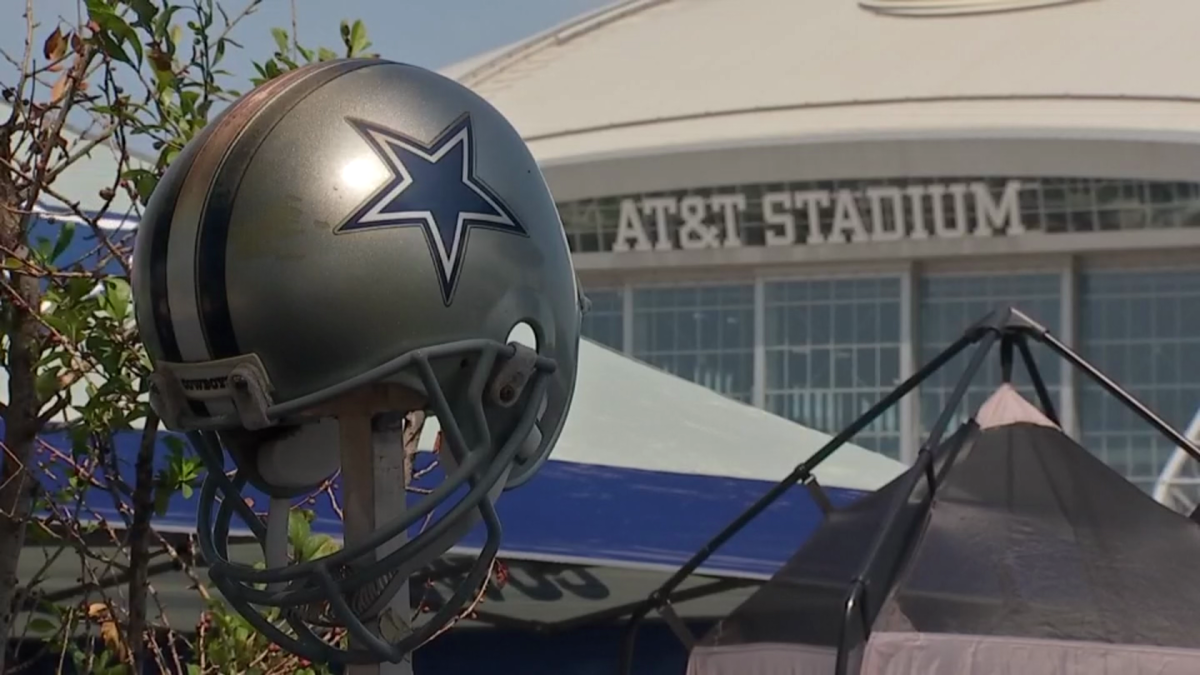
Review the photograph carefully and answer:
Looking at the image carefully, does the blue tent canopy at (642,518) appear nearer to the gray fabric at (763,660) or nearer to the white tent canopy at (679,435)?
the white tent canopy at (679,435)

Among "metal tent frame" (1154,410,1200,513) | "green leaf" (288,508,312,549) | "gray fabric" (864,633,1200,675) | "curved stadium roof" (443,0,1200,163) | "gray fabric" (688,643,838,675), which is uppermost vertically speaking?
"curved stadium roof" (443,0,1200,163)

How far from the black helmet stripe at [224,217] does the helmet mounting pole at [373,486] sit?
8.8 inches

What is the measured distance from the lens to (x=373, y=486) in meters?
2.40

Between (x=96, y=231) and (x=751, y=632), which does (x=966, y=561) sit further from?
(x=96, y=231)

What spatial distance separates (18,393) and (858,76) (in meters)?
20.4

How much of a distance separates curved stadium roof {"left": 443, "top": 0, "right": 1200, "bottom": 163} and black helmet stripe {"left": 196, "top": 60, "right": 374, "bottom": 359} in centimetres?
1920

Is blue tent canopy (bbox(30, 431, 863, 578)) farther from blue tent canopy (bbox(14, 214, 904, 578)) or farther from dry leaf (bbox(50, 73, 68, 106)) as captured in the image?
dry leaf (bbox(50, 73, 68, 106))

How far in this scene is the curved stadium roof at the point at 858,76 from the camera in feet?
70.0

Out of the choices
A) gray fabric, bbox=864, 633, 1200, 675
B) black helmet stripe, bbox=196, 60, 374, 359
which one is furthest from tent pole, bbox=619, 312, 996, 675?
black helmet stripe, bbox=196, 60, 374, 359

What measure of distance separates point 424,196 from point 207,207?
0.26 meters

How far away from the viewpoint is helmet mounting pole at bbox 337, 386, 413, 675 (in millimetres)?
2385

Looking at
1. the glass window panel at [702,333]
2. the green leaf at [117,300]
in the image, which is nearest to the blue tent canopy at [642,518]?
the green leaf at [117,300]

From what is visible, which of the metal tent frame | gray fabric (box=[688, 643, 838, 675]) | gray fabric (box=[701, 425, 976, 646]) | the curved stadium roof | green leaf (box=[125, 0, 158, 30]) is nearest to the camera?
green leaf (box=[125, 0, 158, 30])

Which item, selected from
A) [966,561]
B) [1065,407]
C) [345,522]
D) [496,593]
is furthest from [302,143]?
[1065,407]
